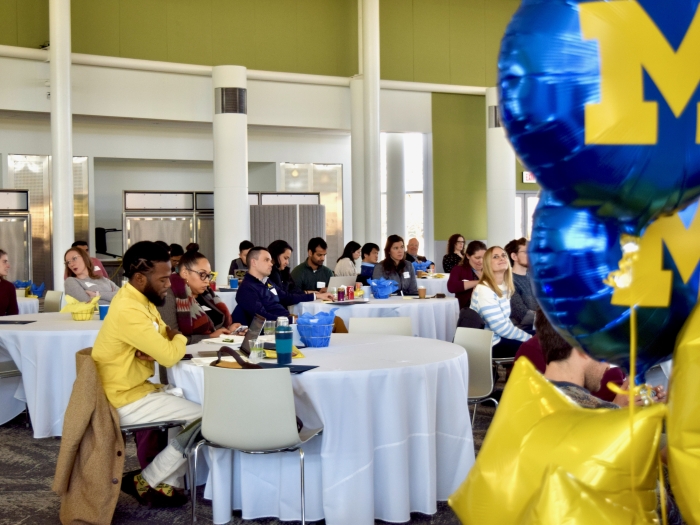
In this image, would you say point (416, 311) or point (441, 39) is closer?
point (416, 311)

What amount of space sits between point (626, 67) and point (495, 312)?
439 cm

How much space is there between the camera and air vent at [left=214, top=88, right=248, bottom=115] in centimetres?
1218

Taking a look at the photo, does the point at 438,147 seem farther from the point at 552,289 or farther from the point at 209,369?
the point at 552,289

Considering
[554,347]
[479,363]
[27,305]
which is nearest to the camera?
[554,347]

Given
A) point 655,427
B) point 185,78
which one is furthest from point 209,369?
point 185,78

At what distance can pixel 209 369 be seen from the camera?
132 inches

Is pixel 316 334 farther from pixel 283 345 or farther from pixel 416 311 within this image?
pixel 416 311

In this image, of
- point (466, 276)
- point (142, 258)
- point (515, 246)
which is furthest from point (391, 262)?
point (142, 258)

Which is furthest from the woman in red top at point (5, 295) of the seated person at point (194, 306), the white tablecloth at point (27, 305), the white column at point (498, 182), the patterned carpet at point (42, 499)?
the white column at point (498, 182)

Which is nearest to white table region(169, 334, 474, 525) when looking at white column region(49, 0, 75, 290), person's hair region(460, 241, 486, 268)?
person's hair region(460, 241, 486, 268)

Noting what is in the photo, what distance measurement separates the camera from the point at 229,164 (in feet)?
39.8

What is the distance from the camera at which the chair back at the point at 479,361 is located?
15.5ft

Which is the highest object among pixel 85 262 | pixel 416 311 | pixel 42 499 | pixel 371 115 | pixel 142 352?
pixel 371 115

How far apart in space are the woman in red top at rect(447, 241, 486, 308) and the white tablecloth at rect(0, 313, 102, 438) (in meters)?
3.22
